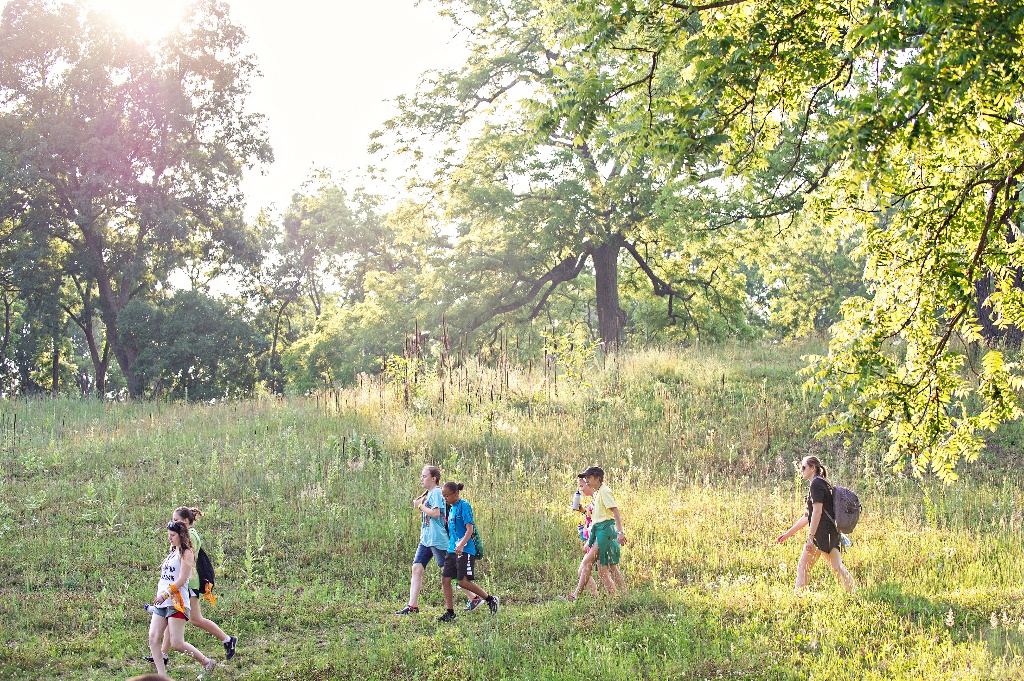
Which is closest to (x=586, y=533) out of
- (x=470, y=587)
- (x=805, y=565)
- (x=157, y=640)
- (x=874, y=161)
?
(x=470, y=587)

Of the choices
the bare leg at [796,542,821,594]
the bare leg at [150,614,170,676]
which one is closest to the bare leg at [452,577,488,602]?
the bare leg at [150,614,170,676]

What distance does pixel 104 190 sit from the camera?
98.9 ft

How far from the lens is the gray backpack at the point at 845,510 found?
866 centimetres

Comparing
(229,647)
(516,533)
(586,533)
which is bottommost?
(229,647)

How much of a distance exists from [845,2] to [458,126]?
694 inches

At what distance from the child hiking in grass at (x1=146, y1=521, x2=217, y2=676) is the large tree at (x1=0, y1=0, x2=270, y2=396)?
2403 cm

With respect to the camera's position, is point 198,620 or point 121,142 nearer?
point 198,620

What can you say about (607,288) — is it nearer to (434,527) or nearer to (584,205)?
(584,205)

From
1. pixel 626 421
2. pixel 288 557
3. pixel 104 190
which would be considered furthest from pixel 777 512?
pixel 104 190

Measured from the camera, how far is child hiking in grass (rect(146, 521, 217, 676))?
24.7ft

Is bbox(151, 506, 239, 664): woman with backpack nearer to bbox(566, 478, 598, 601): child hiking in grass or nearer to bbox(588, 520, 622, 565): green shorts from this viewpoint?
bbox(566, 478, 598, 601): child hiking in grass

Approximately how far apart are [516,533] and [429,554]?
2.58 m

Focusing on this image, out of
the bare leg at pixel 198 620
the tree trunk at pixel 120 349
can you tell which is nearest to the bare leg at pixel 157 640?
the bare leg at pixel 198 620

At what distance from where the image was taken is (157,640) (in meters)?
7.48
